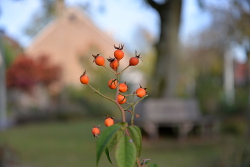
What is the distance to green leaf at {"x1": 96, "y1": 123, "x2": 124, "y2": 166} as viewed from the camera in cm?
102

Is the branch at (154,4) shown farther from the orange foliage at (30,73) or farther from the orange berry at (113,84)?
the orange foliage at (30,73)

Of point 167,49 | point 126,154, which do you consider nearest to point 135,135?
point 126,154

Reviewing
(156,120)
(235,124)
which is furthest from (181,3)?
(235,124)

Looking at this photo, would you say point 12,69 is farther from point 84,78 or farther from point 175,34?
point 84,78

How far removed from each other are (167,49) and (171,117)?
176 centimetres

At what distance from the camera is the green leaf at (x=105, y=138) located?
1023 millimetres

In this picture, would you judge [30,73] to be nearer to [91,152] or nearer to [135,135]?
[91,152]

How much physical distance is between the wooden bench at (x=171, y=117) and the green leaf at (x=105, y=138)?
10070 millimetres

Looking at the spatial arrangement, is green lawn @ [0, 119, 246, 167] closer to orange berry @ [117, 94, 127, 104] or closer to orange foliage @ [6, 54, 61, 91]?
orange berry @ [117, 94, 127, 104]

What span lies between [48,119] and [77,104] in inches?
89.0

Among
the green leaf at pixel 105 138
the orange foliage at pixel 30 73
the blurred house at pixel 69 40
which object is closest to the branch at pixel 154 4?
the green leaf at pixel 105 138

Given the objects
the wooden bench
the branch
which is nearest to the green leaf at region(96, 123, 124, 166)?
the wooden bench

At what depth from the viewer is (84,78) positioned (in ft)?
3.78

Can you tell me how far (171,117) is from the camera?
37.7ft
